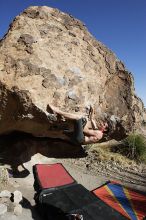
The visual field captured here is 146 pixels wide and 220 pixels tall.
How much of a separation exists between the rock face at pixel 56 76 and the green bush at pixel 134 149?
6.33 metres

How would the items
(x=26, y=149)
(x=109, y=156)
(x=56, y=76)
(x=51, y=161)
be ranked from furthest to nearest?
(x=109, y=156) < (x=51, y=161) < (x=26, y=149) < (x=56, y=76)

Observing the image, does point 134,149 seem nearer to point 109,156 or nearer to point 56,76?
point 109,156

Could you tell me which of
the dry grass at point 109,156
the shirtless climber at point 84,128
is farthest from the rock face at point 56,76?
the dry grass at point 109,156

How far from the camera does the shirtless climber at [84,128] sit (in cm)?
574

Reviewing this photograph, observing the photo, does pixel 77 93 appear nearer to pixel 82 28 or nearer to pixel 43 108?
pixel 43 108

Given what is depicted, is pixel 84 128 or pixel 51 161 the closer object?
pixel 84 128

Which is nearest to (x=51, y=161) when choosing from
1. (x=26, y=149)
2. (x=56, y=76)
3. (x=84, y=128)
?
(x=26, y=149)

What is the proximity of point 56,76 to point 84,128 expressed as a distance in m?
1.08

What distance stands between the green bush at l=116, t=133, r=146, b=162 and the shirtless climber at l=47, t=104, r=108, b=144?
6924mm

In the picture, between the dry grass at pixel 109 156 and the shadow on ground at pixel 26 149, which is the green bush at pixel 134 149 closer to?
the dry grass at pixel 109 156

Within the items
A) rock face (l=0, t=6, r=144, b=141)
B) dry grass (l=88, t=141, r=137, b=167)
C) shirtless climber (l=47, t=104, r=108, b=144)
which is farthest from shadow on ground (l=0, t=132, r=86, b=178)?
dry grass (l=88, t=141, r=137, b=167)

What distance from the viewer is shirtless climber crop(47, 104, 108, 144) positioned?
5.74 metres

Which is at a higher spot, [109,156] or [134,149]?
[134,149]

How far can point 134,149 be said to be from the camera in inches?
535
